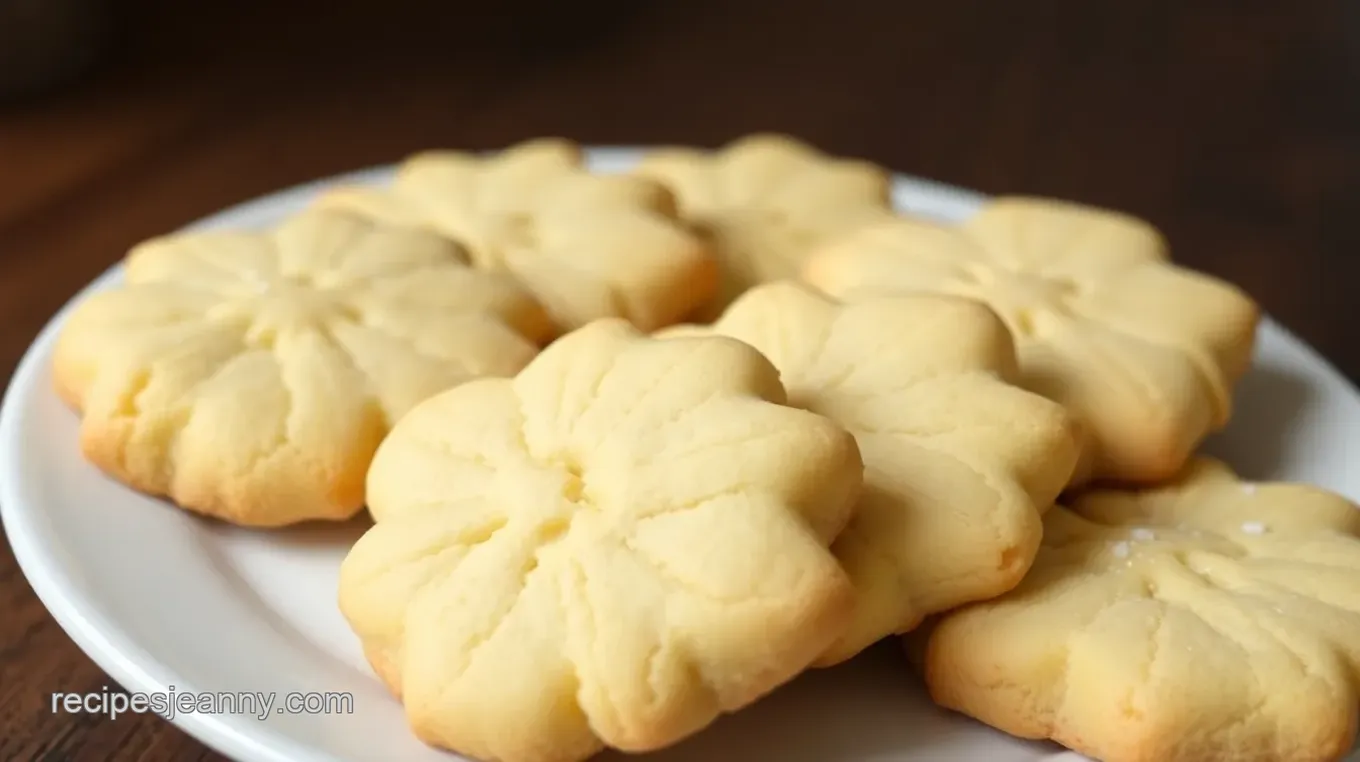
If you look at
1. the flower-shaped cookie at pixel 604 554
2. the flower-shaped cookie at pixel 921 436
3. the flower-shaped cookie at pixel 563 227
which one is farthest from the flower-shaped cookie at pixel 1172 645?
the flower-shaped cookie at pixel 563 227

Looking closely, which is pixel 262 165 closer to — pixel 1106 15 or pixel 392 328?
pixel 392 328

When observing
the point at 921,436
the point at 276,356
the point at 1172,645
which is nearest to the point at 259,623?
the point at 276,356

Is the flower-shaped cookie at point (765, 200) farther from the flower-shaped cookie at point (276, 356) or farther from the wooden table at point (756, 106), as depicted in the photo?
the wooden table at point (756, 106)

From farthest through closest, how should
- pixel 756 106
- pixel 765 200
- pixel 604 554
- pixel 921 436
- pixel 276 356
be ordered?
pixel 756 106, pixel 765 200, pixel 276 356, pixel 921 436, pixel 604 554

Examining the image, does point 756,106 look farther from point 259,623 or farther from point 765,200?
point 259,623

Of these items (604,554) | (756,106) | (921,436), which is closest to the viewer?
(604,554)
